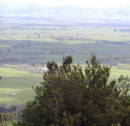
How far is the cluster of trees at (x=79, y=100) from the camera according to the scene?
18.9 m

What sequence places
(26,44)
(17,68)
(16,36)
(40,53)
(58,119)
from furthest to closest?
(16,36) → (26,44) → (40,53) → (17,68) → (58,119)

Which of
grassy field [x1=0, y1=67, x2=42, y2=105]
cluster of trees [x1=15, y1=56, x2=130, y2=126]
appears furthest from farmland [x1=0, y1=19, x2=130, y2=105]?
cluster of trees [x1=15, y1=56, x2=130, y2=126]

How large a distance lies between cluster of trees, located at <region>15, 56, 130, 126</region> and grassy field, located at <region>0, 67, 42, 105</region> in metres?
55.7

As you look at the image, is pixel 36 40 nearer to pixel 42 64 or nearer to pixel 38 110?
pixel 42 64

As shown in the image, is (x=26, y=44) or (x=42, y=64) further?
(x=26, y=44)

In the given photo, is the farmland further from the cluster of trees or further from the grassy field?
the cluster of trees

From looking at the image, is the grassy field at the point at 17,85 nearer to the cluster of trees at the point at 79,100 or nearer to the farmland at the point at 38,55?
the farmland at the point at 38,55

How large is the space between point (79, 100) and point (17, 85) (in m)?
75.0

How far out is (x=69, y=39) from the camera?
186m

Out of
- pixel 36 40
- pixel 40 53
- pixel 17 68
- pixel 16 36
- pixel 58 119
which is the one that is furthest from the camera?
pixel 16 36

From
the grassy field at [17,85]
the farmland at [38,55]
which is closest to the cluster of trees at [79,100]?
the farmland at [38,55]

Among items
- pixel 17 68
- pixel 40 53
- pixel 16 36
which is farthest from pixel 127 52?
pixel 16 36

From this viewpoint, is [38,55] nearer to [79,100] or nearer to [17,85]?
[17,85]

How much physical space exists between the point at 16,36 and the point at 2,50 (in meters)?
46.4
